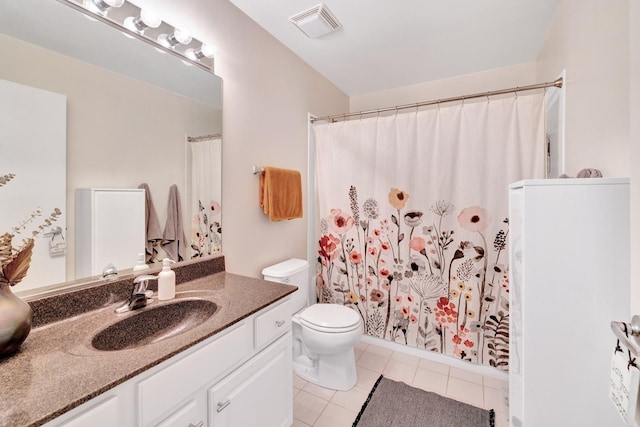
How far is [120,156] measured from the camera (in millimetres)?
1198

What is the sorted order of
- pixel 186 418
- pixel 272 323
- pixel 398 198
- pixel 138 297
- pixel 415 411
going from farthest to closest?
pixel 398 198
pixel 415 411
pixel 272 323
pixel 138 297
pixel 186 418

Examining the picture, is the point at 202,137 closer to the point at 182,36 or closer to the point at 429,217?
the point at 182,36

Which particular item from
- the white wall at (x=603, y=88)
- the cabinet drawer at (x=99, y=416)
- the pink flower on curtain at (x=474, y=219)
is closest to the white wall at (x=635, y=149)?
the white wall at (x=603, y=88)

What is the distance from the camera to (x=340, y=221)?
2.43 metres

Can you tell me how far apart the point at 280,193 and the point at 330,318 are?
3.10 feet

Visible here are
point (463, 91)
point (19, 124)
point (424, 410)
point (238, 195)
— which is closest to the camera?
point (19, 124)

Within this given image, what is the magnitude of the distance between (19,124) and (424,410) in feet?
7.76

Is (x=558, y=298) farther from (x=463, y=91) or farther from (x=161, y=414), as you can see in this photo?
(x=463, y=91)

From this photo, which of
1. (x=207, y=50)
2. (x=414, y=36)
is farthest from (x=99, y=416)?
(x=414, y=36)

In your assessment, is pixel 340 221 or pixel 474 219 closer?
pixel 474 219

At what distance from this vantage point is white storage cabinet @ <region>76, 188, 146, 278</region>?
109cm

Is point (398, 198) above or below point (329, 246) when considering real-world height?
above

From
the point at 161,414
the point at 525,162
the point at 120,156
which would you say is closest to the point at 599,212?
the point at 525,162

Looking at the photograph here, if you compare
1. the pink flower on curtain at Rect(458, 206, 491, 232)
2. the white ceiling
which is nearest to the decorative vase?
the white ceiling
